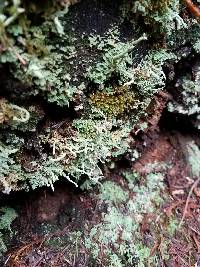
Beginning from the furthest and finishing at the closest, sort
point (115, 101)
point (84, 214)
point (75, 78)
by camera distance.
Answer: point (84, 214) < point (115, 101) < point (75, 78)

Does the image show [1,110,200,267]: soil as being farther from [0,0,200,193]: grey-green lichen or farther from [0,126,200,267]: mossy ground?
[0,0,200,193]: grey-green lichen

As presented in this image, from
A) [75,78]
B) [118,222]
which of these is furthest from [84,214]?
[75,78]

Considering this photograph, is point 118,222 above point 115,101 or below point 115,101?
below

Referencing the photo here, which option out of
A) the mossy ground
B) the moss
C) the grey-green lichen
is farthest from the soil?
the moss

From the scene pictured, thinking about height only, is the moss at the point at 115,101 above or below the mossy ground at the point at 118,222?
above

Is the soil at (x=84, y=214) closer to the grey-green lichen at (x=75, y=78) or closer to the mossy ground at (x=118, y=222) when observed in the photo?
the mossy ground at (x=118, y=222)

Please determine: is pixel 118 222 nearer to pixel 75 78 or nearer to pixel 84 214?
pixel 84 214

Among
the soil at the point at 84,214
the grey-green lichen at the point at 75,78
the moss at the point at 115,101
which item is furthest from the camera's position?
the soil at the point at 84,214

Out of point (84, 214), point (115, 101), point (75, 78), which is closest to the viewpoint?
point (75, 78)

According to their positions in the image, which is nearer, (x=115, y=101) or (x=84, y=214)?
(x=115, y=101)

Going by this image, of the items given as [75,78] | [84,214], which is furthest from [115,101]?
[84,214]

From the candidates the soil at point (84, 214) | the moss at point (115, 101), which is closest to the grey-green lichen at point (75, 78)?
the moss at point (115, 101)
